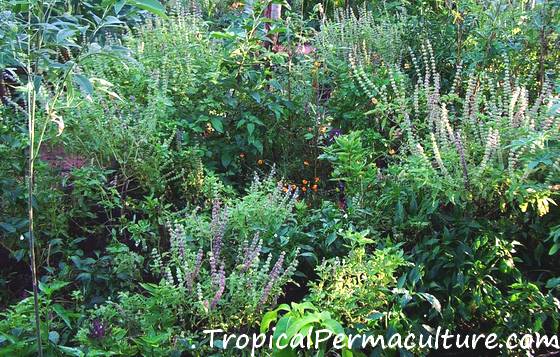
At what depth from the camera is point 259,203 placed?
3.43 metres

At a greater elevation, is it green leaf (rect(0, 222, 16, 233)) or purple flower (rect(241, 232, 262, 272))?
purple flower (rect(241, 232, 262, 272))

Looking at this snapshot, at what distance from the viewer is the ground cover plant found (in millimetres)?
2791

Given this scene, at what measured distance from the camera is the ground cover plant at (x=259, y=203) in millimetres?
2791

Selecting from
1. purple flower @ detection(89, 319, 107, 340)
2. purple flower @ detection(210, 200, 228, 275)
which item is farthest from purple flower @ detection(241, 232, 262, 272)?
purple flower @ detection(89, 319, 107, 340)

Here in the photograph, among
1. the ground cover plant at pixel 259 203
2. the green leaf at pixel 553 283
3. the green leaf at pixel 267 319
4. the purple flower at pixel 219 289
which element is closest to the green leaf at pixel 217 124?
the ground cover plant at pixel 259 203

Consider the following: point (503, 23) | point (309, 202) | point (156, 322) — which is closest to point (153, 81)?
point (309, 202)

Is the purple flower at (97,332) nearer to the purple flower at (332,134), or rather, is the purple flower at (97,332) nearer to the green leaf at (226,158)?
the green leaf at (226,158)

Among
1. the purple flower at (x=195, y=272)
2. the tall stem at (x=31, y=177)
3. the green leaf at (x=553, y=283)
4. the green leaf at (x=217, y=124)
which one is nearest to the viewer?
the tall stem at (x=31, y=177)

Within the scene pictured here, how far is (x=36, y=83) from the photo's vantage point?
2.29m

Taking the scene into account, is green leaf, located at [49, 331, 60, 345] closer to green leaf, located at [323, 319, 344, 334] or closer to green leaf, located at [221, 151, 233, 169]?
green leaf, located at [323, 319, 344, 334]

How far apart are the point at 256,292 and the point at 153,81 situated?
1.96 metres

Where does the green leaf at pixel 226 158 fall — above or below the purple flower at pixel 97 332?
above

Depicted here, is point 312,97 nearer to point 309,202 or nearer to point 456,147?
point 309,202

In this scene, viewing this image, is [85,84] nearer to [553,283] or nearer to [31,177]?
[31,177]
